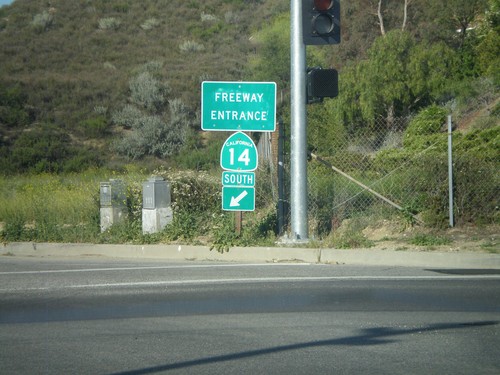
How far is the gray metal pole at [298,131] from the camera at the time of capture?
1259 centimetres

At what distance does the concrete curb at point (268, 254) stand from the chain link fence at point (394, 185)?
4.69 feet

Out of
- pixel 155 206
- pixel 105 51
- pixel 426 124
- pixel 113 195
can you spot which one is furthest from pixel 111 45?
pixel 155 206

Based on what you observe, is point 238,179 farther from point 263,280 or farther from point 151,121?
point 151,121

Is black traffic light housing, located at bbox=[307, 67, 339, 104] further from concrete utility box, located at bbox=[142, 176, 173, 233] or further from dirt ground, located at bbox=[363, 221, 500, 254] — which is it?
concrete utility box, located at bbox=[142, 176, 173, 233]

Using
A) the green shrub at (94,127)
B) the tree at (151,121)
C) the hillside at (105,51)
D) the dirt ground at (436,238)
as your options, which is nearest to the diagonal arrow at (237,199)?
the dirt ground at (436,238)

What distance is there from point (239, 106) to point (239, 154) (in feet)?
2.71

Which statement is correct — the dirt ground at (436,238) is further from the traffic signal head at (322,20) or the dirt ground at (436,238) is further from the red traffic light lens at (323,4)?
the red traffic light lens at (323,4)

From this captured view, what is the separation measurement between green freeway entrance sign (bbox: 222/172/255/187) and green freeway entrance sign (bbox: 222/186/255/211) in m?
0.07

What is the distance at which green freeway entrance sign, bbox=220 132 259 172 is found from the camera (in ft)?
43.0

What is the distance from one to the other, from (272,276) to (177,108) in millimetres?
30333

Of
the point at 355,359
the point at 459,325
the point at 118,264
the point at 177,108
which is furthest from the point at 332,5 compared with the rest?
the point at 177,108

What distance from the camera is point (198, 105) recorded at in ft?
136

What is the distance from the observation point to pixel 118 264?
12172 mm

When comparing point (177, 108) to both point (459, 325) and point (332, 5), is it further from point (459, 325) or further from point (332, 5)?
point (459, 325)
